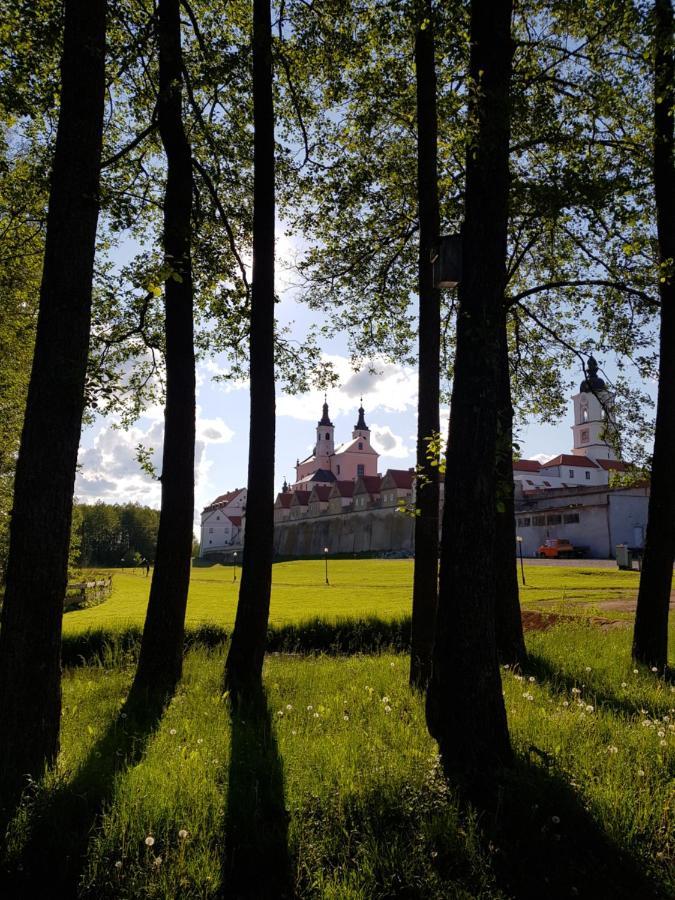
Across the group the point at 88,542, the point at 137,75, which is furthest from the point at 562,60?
the point at 88,542

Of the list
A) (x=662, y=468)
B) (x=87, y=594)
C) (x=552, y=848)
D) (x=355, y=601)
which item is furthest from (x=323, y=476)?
(x=552, y=848)

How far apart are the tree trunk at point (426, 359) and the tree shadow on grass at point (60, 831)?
12.6ft

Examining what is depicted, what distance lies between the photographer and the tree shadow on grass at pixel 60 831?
3.11 meters

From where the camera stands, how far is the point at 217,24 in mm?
8953

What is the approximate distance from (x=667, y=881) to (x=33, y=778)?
12.9 feet

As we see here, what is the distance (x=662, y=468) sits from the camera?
8.34 meters

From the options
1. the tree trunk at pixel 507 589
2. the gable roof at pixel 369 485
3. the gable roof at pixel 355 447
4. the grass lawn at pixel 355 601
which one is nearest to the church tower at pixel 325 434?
the gable roof at pixel 355 447

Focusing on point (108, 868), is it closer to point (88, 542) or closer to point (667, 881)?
point (667, 881)

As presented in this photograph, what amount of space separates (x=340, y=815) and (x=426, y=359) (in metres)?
5.28

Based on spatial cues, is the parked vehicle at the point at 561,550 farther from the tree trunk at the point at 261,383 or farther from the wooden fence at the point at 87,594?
the tree trunk at the point at 261,383

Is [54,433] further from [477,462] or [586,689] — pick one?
[586,689]

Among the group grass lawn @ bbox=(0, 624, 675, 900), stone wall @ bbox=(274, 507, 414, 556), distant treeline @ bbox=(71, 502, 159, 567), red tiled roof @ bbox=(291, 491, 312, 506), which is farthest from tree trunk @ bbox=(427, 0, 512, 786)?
distant treeline @ bbox=(71, 502, 159, 567)

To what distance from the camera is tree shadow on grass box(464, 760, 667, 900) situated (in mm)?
3104

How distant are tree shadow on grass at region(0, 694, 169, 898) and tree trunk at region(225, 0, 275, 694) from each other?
2.92m
